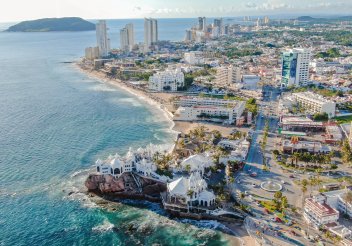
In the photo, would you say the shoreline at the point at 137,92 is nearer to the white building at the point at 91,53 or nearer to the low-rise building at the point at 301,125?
the white building at the point at 91,53

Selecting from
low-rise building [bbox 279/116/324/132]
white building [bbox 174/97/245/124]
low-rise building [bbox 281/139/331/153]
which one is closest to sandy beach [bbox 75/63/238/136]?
white building [bbox 174/97/245/124]

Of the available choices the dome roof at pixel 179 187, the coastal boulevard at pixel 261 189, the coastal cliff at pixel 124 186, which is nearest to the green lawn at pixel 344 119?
the coastal boulevard at pixel 261 189

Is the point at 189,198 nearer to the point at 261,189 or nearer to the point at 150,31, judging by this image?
the point at 261,189

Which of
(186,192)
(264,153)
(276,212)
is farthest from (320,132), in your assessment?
(186,192)

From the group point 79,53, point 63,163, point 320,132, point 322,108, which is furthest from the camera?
point 79,53

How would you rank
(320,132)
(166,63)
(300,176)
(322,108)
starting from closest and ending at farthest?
1. (300,176)
2. (320,132)
3. (322,108)
4. (166,63)

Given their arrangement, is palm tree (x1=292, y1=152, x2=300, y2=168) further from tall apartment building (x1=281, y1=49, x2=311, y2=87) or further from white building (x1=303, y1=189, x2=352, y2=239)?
tall apartment building (x1=281, y1=49, x2=311, y2=87)

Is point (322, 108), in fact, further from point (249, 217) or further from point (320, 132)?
point (249, 217)
